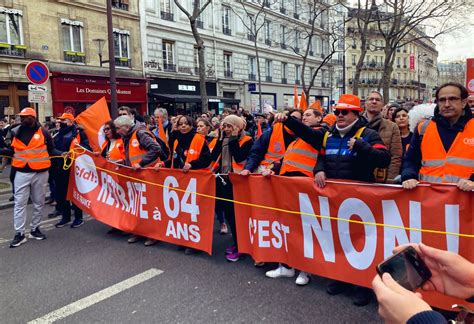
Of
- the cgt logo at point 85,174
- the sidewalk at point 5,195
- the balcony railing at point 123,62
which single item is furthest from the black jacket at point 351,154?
the balcony railing at point 123,62

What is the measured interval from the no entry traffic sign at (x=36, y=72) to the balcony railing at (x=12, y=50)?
10.0 metres

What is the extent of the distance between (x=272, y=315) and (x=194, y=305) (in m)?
0.77

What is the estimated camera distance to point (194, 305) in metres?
3.85

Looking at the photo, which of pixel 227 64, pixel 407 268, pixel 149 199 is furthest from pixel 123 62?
pixel 407 268

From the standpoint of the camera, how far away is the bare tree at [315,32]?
2384 cm

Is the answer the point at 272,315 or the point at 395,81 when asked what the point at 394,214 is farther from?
the point at 395,81

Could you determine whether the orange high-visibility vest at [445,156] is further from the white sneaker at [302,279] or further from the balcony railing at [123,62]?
the balcony railing at [123,62]

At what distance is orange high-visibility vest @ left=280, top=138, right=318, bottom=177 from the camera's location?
14.8 ft

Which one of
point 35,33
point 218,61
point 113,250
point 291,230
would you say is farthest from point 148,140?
point 218,61

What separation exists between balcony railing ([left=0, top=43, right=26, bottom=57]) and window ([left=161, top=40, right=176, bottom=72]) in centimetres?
931

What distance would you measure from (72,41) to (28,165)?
54.7ft

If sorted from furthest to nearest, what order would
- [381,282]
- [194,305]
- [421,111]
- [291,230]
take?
[421,111] < [291,230] < [194,305] < [381,282]

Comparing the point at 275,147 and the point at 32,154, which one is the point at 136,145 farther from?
the point at 275,147

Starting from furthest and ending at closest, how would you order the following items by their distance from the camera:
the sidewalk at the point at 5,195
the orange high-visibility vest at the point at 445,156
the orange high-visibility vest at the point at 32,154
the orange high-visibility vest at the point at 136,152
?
1. the sidewalk at the point at 5,195
2. the orange high-visibility vest at the point at 136,152
3. the orange high-visibility vest at the point at 32,154
4. the orange high-visibility vest at the point at 445,156
